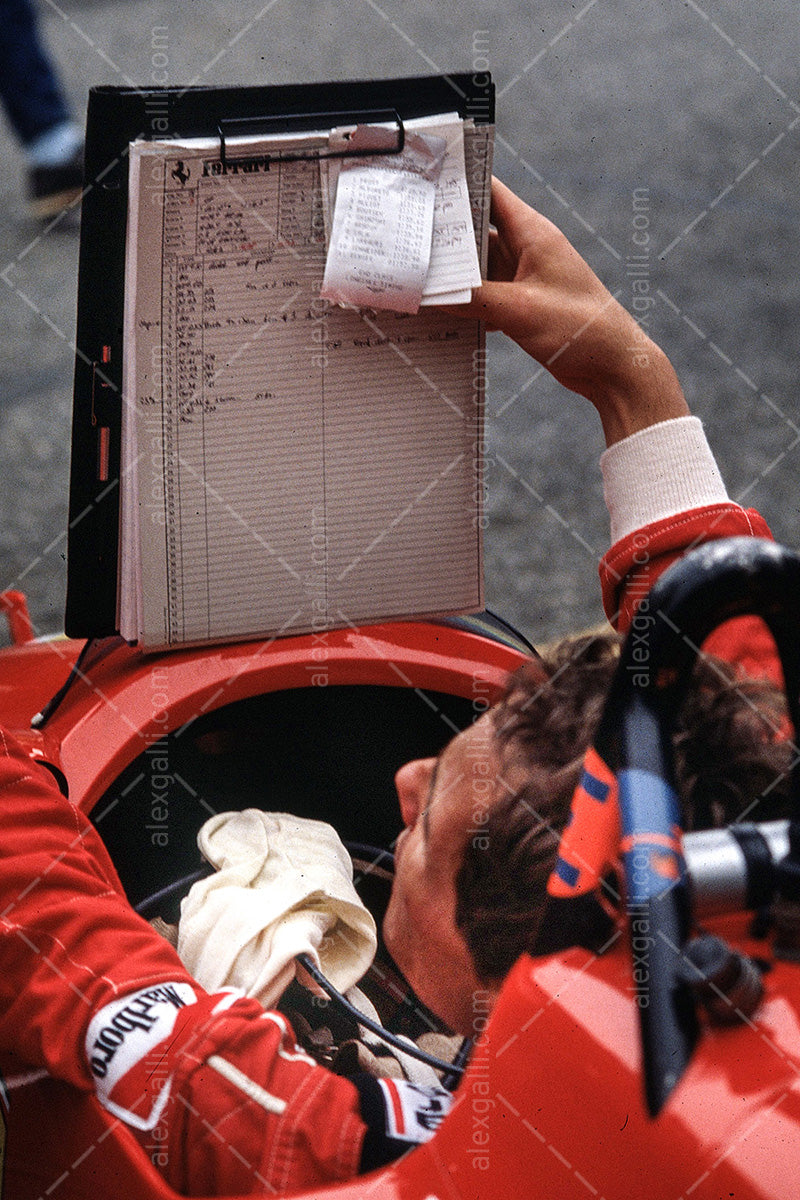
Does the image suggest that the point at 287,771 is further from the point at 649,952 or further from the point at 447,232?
the point at 649,952

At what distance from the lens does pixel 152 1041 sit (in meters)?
0.68

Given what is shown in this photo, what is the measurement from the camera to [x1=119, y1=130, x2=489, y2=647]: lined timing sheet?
37.0 inches

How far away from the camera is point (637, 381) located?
100 centimetres

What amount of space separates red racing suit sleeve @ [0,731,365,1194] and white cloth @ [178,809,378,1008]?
0.08 m

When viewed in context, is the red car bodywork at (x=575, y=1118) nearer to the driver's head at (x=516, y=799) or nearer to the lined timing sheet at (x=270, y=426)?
the driver's head at (x=516, y=799)

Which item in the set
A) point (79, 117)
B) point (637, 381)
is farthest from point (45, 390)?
point (637, 381)

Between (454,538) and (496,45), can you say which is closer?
(454,538)

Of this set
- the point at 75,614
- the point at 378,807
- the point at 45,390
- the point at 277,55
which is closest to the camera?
the point at 75,614

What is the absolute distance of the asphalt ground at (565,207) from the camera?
2295 mm

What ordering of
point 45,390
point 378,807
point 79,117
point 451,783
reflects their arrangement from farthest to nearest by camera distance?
1. point 79,117
2. point 45,390
3. point 378,807
4. point 451,783

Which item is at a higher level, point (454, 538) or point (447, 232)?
point (447, 232)

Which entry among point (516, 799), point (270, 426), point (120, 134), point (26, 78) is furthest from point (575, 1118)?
point (26, 78)

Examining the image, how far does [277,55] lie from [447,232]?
3325 millimetres

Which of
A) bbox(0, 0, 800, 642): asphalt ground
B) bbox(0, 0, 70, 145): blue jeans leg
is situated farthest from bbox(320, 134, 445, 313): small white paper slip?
bbox(0, 0, 70, 145): blue jeans leg
